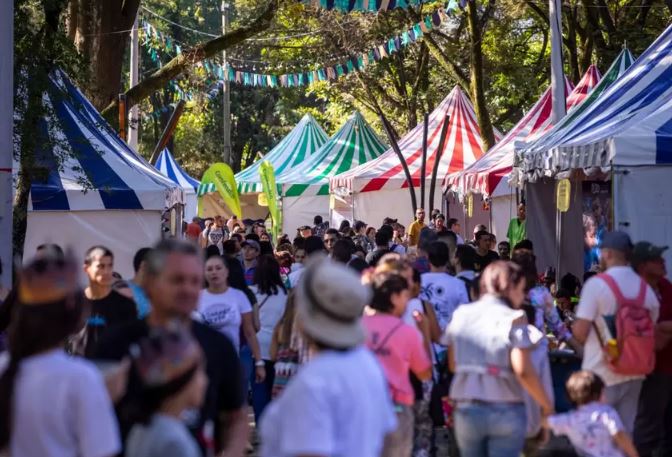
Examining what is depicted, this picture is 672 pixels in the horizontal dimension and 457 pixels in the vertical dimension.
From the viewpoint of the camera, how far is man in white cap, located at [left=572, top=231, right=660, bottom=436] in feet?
25.2

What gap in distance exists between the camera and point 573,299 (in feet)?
44.9

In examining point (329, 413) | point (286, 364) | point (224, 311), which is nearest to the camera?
point (329, 413)

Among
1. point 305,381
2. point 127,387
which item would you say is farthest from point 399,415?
point 305,381

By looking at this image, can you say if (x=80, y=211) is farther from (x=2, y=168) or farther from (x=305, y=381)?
(x=305, y=381)

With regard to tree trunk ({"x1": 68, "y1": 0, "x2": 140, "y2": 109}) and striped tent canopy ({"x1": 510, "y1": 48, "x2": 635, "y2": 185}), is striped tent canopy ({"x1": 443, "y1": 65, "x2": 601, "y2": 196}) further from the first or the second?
tree trunk ({"x1": 68, "y1": 0, "x2": 140, "y2": 109})

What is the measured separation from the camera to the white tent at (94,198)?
15820 mm

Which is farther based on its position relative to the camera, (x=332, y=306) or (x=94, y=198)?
(x=94, y=198)

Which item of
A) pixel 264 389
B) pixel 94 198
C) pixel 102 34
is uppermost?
pixel 102 34

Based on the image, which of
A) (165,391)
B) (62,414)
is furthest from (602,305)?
(62,414)

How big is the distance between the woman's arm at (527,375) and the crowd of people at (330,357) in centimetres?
1

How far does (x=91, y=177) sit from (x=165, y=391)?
41.0 ft

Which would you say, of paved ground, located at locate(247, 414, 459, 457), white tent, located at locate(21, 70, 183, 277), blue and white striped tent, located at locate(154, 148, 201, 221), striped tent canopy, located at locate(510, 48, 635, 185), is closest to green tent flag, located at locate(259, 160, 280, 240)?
white tent, located at locate(21, 70, 183, 277)

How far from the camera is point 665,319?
843 centimetres

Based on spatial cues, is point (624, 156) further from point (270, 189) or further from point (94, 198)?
point (270, 189)
